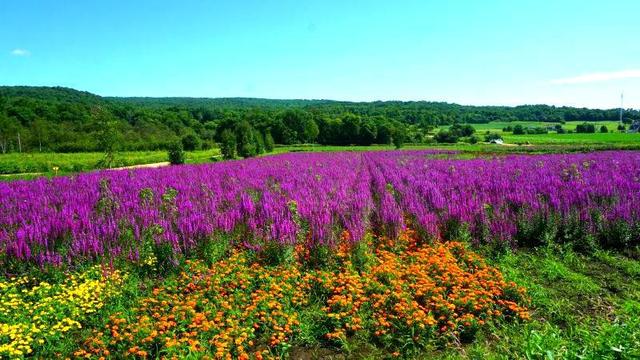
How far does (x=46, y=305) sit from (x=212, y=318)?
6.95ft

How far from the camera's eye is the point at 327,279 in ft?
19.6

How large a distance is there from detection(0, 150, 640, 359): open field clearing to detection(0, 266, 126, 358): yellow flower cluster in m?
0.03

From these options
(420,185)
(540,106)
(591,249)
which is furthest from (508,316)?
(540,106)

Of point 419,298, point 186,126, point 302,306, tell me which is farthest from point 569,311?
point 186,126

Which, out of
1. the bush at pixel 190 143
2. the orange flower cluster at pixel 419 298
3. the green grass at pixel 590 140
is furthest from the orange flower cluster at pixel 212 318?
the bush at pixel 190 143

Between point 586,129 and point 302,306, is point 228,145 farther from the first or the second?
point 586,129

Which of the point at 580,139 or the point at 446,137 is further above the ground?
the point at 446,137

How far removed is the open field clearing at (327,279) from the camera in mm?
4512

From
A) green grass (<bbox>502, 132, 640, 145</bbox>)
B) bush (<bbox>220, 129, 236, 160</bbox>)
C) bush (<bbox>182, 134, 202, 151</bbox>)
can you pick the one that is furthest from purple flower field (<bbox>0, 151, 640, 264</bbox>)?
bush (<bbox>182, 134, 202, 151</bbox>)

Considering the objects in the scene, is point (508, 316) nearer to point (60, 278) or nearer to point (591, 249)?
point (591, 249)

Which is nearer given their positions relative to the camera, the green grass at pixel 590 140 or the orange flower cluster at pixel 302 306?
the orange flower cluster at pixel 302 306

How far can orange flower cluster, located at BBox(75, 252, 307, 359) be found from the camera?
171 inches

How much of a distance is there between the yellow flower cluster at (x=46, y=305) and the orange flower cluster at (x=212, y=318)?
47cm

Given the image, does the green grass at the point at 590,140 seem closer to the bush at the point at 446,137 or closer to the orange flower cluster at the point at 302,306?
the bush at the point at 446,137
